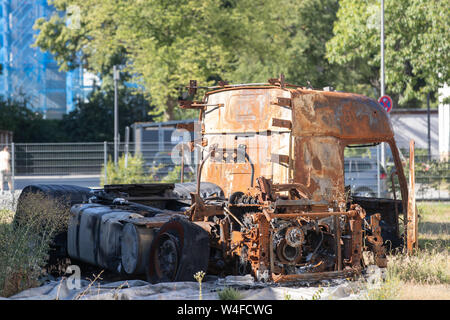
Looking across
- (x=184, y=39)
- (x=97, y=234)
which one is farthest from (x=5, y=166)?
(x=97, y=234)

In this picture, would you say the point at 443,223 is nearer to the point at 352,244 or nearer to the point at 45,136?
the point at 352,244

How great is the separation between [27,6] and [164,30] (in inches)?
1098

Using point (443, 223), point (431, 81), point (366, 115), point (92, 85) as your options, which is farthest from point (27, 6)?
point (366, 115)

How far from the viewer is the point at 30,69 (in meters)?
59.6

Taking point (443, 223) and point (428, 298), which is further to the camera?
point (443, 223)

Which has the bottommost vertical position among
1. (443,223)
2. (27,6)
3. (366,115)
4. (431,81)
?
(443,223)

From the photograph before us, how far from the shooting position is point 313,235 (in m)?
9.47

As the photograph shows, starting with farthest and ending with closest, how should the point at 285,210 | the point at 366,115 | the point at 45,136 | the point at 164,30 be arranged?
the point at 45,136
the point at 164,30
the point at 366,115
the point at 285,210

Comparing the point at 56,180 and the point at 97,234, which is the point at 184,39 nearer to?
the point at 56,180

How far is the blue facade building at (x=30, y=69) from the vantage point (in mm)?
56625

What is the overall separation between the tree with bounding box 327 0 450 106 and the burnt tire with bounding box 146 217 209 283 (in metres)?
19.0

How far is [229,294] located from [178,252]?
1316 millimetres

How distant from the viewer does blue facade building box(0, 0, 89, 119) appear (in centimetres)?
5662
